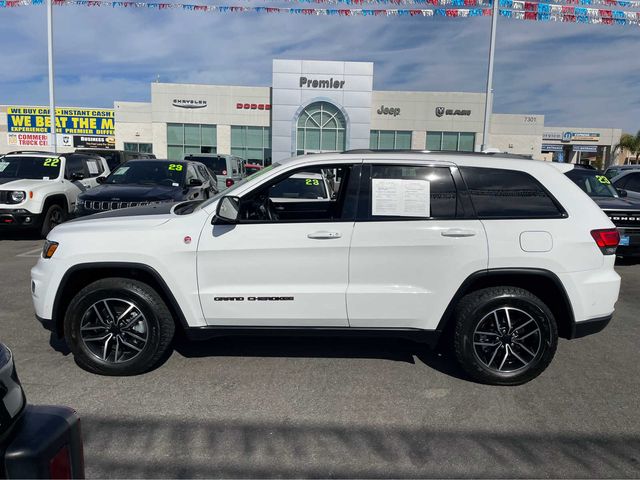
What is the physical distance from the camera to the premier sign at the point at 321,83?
115 ft

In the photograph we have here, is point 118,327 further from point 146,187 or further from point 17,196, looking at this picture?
point 17,196

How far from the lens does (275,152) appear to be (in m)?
36.4

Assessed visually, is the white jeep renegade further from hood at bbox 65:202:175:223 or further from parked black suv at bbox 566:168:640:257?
parked black suv at bbox 566:168:640:257

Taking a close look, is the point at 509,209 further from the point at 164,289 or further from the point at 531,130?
the point at 531,130

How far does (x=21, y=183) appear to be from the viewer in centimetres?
973

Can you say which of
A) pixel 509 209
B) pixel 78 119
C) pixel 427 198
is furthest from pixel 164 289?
pixel 78 119

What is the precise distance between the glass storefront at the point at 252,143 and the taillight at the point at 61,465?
37.0 meters

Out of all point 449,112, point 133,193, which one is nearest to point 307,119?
point 449,112

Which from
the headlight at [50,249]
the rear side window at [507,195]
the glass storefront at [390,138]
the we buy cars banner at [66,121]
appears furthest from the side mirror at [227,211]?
the we buy cars banner at [66,121]

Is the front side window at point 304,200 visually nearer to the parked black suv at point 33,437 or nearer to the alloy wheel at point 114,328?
the alloy wheel at point 114,328

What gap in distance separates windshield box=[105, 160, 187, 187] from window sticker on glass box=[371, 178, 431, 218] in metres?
6.13

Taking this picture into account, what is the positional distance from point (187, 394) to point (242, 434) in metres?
0.72

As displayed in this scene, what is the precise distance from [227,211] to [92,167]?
1017cm

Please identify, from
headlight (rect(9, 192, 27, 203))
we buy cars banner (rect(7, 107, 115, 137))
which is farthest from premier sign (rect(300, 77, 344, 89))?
headlight (rect(9, 192, 27, 203))
